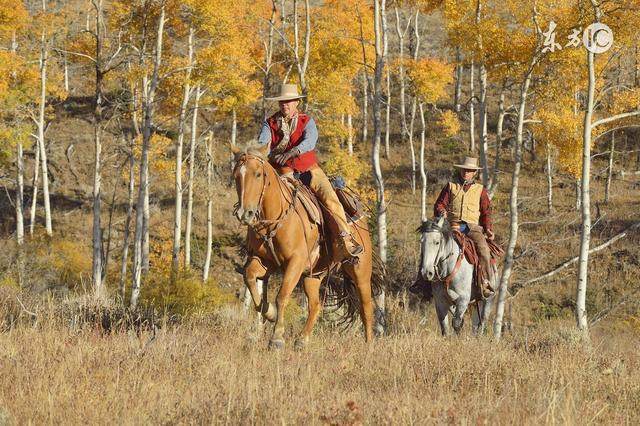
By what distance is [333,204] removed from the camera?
9812 millimetres

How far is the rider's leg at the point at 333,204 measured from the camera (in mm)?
9789

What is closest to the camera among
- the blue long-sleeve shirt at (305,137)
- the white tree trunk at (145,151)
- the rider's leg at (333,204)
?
the blue long-sleeve shirt at (305,137)

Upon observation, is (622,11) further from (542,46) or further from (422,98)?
(422,98)

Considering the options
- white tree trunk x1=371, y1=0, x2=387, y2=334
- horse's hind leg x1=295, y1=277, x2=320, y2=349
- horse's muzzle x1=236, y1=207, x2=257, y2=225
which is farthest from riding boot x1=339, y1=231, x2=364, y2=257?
white tree trunk x1=371, y1=0, x2=387, y2=334

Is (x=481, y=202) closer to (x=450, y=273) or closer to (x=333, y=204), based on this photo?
(x=450, y=273)

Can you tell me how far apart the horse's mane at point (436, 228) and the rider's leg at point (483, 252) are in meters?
0.88

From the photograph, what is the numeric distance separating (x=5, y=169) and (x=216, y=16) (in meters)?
23.6

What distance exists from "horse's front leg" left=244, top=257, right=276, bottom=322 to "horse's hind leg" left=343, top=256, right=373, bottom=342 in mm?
2148

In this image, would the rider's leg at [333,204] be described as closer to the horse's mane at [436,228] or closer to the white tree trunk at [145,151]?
the horse's mane at [436,228]

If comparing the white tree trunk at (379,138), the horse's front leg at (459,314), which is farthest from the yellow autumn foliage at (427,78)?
the horse's front leg at (459,314)

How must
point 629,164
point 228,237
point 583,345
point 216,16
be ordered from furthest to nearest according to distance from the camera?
point 629,164 < point 228,237 < point 216,16 < point 583,345

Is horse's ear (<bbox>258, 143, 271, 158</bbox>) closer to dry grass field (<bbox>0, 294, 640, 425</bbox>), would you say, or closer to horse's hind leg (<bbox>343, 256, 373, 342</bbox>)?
dry grass field (<bbox>0, 294, 640, 425</bbox>)

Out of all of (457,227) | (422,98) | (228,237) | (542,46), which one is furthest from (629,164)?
(457,227)

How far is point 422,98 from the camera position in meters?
39.2
